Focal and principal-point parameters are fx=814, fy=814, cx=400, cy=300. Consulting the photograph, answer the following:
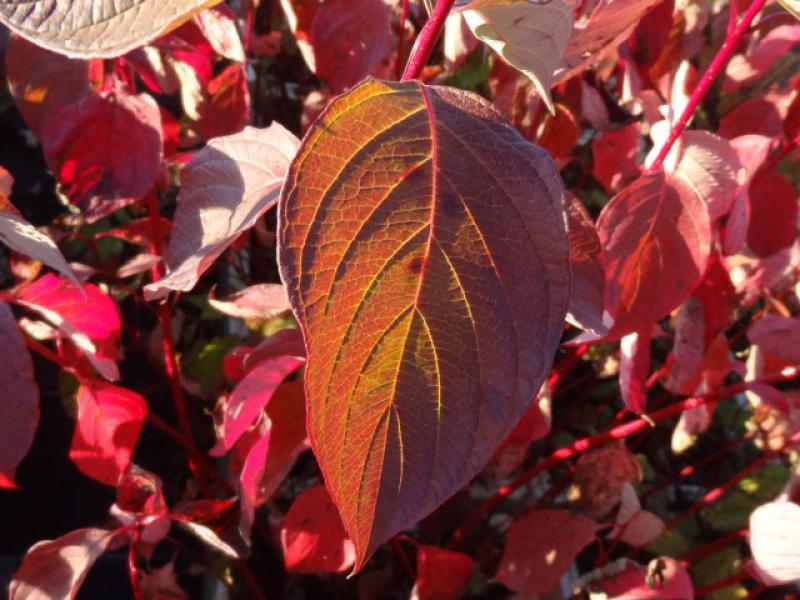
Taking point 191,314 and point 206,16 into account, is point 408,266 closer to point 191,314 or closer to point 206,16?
point 206,16

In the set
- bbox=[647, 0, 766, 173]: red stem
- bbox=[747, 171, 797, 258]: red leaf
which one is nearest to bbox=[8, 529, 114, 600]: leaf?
bbox=[647, 0, 766, 173]: red stem

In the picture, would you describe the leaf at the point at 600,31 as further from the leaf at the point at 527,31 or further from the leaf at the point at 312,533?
the leaf at the point at 312,533

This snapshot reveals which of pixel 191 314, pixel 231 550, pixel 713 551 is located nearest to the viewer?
pixel 231 550

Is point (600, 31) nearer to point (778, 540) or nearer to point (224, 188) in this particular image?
point (224, 188)

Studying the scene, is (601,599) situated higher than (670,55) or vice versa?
(670,55)

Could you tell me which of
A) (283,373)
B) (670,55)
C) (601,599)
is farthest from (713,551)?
(283,373)

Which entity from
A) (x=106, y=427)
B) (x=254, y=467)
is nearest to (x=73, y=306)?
(x=106, y=427)

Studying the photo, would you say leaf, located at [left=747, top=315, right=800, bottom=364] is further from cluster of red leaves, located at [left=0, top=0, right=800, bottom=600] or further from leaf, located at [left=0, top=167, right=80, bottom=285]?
leaf, located at [left=0, top=167, right=80, bottom=285]

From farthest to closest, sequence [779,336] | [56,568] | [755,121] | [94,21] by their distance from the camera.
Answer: [755,121], [779,336], [56,568], [94,21]
